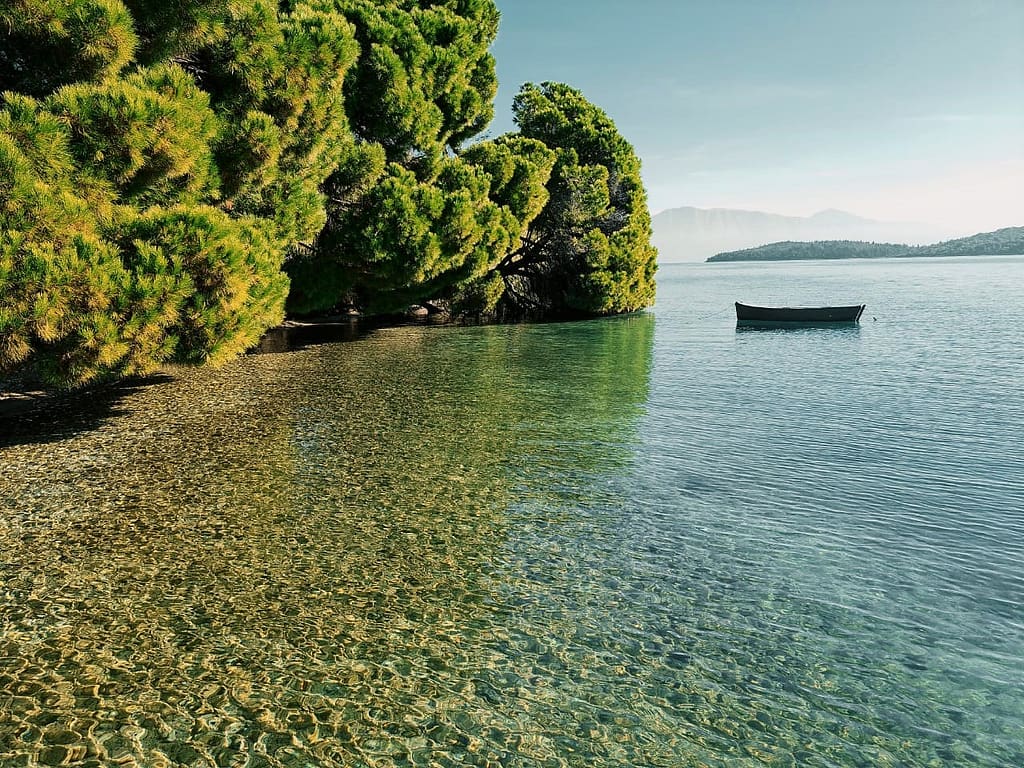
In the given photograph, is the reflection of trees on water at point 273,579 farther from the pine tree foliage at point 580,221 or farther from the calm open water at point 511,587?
the pine tree foliage at point 580,221

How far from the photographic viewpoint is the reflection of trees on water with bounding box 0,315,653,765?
12.5 ft

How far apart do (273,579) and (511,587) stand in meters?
1.89

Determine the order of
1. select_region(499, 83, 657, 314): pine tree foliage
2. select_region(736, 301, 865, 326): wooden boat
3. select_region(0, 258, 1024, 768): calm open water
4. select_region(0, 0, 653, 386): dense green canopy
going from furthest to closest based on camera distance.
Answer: select_region(499, 83, 657, 314): pine tree foliage < select_region(736, 301, 865, 326): wooden boat < select_region(0, 0, 653, 386): dense green canopy < select_region(0, 258, 1024, 768): calm open water

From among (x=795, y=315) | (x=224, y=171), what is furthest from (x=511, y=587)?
(x=795, y=315)

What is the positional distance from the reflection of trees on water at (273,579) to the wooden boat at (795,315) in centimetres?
1969

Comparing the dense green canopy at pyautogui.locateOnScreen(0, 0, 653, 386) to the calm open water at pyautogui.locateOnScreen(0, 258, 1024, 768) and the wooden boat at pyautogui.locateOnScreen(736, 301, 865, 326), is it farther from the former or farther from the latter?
the wooden boat at pyautogui.locateOnScreen(736, 301, 865, 326)

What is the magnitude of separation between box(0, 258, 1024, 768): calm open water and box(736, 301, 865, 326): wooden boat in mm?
17690

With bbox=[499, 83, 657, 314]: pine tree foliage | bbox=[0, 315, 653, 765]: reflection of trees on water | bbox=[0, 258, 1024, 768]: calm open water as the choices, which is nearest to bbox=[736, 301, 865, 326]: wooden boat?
bbox=[499, 83, 657, 314]: pine tree foliage

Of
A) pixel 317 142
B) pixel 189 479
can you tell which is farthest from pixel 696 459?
pixel 317 142

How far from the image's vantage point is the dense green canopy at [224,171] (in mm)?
8352

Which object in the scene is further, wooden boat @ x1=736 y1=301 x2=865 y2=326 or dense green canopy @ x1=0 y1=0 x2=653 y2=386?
wooden boat @ x1=736 y1=301 x2=865 y2=326

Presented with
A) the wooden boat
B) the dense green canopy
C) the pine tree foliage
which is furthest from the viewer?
the pine tree foliage

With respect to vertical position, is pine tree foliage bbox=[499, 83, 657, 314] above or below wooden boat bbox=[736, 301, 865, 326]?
above

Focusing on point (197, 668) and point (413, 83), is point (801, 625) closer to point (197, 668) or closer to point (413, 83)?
point (197, 668)
